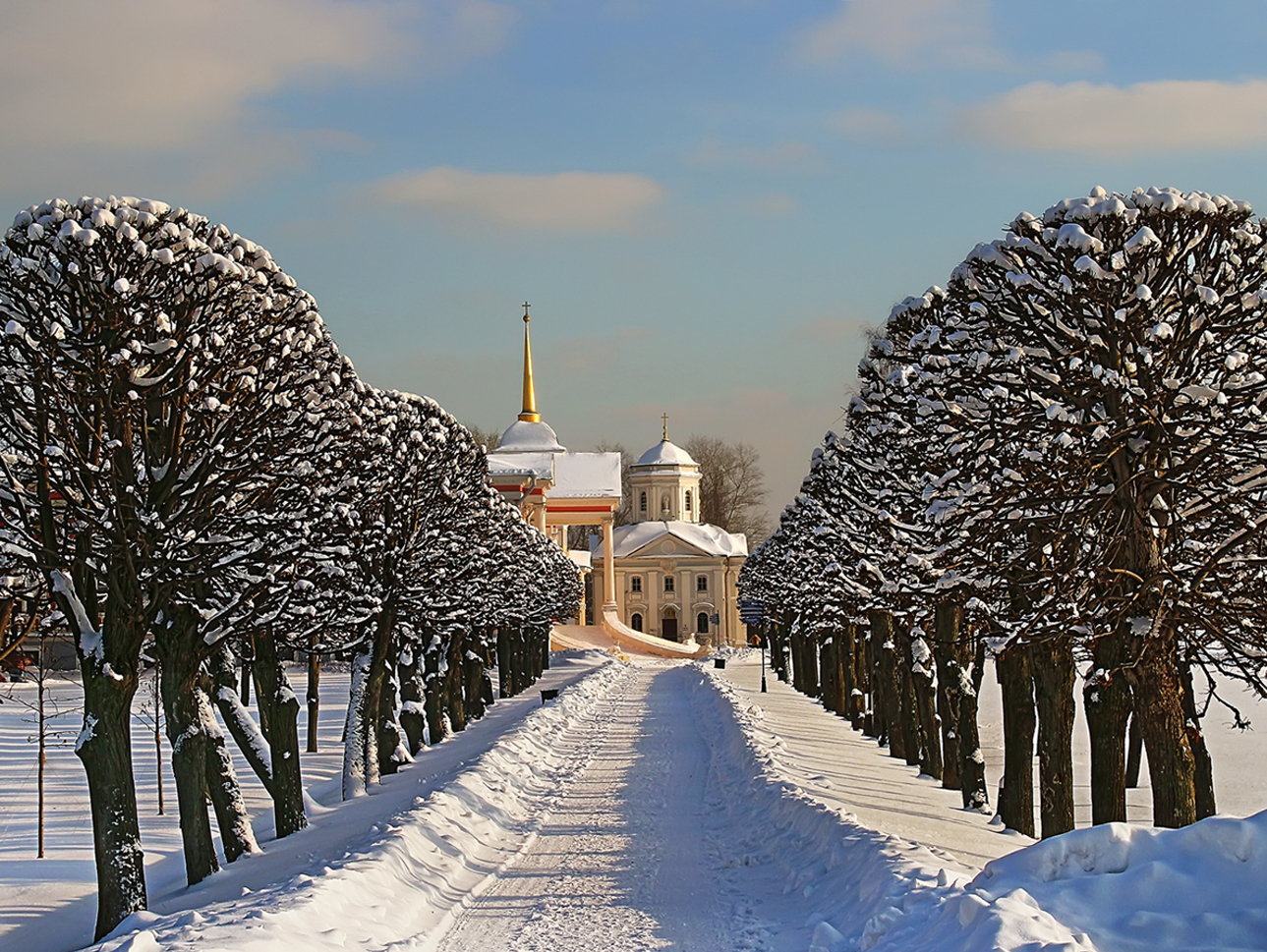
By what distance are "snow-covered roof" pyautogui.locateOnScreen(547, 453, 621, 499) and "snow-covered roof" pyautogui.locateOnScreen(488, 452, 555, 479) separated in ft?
12.7

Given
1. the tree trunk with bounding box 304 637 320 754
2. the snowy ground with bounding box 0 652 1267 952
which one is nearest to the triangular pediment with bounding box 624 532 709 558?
the tree trunk with bounding box 304 637 320 754

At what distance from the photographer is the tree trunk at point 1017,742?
1850 centimetres

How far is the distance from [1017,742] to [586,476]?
9482cm

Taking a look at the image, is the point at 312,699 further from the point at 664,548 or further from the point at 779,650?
the point at 664,548

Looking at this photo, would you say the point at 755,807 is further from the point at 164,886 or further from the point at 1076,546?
the point at 164,886

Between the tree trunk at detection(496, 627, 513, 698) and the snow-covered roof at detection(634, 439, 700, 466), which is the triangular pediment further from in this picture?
the tree trunk at detection(496, 627, 513, 698)

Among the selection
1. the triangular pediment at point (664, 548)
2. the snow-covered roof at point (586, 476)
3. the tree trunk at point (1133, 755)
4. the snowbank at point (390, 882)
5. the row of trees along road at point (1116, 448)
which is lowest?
the tree trunk at point (1133, 755)

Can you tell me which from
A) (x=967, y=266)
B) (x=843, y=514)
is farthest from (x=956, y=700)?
(x=967, y=266)

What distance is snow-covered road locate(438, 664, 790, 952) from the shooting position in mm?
11023

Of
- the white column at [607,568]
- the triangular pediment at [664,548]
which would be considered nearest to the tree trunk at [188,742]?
the white column at [607,568]

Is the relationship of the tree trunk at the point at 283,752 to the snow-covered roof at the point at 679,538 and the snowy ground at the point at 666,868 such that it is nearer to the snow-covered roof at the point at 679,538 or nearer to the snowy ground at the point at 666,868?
the snowy ground at the point at 666,868

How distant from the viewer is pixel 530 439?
11381 centimetres

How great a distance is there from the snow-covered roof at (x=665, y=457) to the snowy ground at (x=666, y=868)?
103149mm

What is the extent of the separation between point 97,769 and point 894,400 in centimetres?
1253
